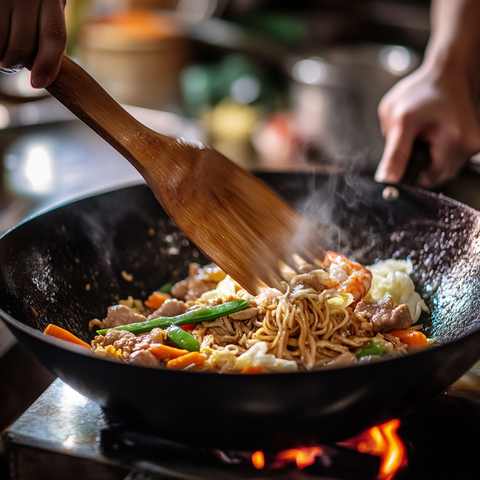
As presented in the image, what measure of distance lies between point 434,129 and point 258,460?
1.72 meters

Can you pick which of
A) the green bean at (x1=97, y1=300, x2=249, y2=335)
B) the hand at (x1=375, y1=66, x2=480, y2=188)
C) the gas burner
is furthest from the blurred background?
the gas burner

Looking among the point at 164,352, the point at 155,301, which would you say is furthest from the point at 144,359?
the point at 155,301

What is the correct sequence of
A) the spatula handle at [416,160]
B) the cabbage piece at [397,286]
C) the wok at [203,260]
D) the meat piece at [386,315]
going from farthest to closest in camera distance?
the spatula handle at [416,160] → the cabbage piece at [397,286] → the meat piece at [386,315] → the wok at [203,260]

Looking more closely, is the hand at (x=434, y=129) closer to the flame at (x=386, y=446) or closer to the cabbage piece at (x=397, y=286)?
the cabbage piece at (x=397, y=286)

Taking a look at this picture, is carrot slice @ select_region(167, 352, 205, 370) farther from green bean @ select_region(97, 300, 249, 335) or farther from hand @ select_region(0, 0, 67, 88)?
hand @ select_region(0, 0, 67, 88)

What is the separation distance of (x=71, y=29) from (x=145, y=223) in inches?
144

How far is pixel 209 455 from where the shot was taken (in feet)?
5.04

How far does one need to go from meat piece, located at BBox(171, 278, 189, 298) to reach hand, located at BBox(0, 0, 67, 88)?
107cm

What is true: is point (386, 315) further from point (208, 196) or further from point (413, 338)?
point (208, 196)

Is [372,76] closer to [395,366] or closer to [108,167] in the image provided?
[108,167]

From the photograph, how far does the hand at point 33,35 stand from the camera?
155 centimetres

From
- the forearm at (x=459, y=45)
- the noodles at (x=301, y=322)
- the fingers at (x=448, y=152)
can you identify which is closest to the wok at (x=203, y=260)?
the noodles at (x=301, y=322)

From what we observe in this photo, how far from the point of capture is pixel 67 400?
1768 mm

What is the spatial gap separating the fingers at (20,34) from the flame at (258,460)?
4.53 ft
